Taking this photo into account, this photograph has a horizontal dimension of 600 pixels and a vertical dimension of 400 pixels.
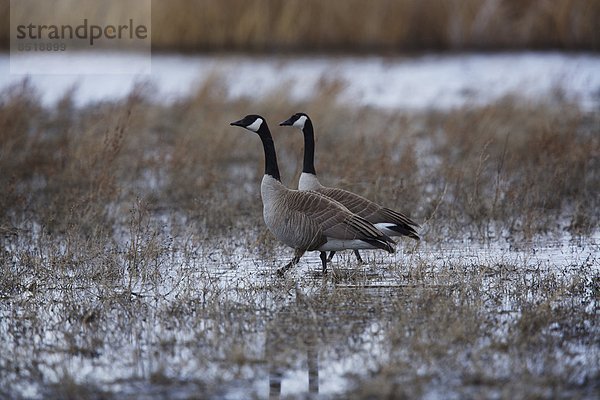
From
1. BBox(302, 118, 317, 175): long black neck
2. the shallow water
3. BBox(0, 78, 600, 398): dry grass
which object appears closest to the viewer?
the shallow water

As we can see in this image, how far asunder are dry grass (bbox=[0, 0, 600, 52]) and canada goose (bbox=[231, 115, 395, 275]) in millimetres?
15585

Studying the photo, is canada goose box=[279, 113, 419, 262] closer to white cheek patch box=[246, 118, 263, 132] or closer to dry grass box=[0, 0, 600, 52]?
white cheek patch box=[246, 118, 263, 132]

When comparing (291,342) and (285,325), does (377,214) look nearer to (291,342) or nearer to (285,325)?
(285,325)

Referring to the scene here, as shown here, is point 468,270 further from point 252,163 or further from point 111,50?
point 111,50

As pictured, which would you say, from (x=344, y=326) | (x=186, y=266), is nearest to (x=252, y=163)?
(x=186, y=266)

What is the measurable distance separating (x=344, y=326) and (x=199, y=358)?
44.0 inches

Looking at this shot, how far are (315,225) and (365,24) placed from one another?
16.0m

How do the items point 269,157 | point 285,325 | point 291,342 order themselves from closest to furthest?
1. point 291,342
2. point 285,325
3. point 269,157

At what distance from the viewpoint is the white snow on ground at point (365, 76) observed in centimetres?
1767

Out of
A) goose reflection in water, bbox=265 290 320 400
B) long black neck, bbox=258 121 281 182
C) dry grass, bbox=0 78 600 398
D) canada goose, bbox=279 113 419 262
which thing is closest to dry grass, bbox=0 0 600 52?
dry grass, bbox=0 78 600 398

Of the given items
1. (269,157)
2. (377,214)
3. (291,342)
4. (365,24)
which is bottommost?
(291,342)

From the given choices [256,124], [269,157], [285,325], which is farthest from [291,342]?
[256,124]

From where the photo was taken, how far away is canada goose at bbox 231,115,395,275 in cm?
Result: 735

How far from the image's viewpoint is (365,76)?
2116cm
